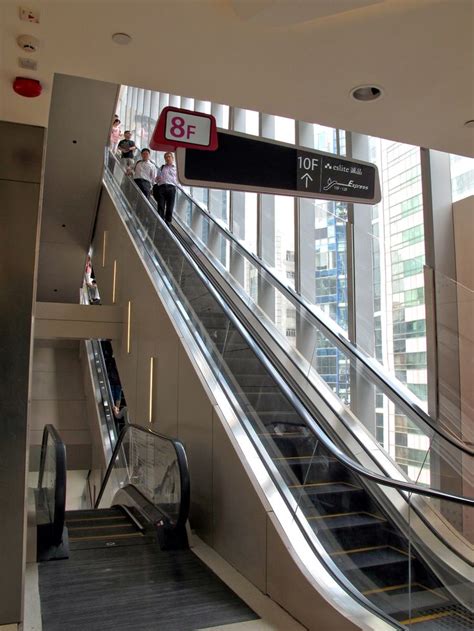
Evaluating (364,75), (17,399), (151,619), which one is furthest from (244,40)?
(151,619)

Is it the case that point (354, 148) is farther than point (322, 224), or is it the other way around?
point (322, 224)

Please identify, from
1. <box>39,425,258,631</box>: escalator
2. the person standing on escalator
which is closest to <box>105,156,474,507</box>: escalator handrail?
<box>39,425,258,631</box>: escalator

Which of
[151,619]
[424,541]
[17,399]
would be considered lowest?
[151,619]

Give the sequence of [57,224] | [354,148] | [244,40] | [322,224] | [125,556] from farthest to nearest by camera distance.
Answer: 1. [57,224]
2. [322,224]
3. [354,148]
4. [125,556]
5. [244,40]

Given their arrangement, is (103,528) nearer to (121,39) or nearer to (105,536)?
(105,536)

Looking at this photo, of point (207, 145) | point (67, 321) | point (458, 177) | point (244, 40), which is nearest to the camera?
point (244, 40)

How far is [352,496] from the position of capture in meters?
3.93

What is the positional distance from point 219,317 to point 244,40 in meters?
3.46

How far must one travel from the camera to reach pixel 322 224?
7.82 metres

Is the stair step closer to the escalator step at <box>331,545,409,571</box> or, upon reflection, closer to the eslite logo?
the escalator step at <box>331,545,409,571</box>

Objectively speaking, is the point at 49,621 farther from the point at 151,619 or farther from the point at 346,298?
the point at 346,298

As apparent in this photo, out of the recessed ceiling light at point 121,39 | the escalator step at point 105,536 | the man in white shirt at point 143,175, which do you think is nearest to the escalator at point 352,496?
the escalator step at point 105,536

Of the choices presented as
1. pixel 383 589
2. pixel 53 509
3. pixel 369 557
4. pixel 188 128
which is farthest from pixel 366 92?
pixel 53 509

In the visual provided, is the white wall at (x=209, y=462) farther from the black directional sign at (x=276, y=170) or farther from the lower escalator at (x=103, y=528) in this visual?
the black directional sign at (x=276, y=170)
